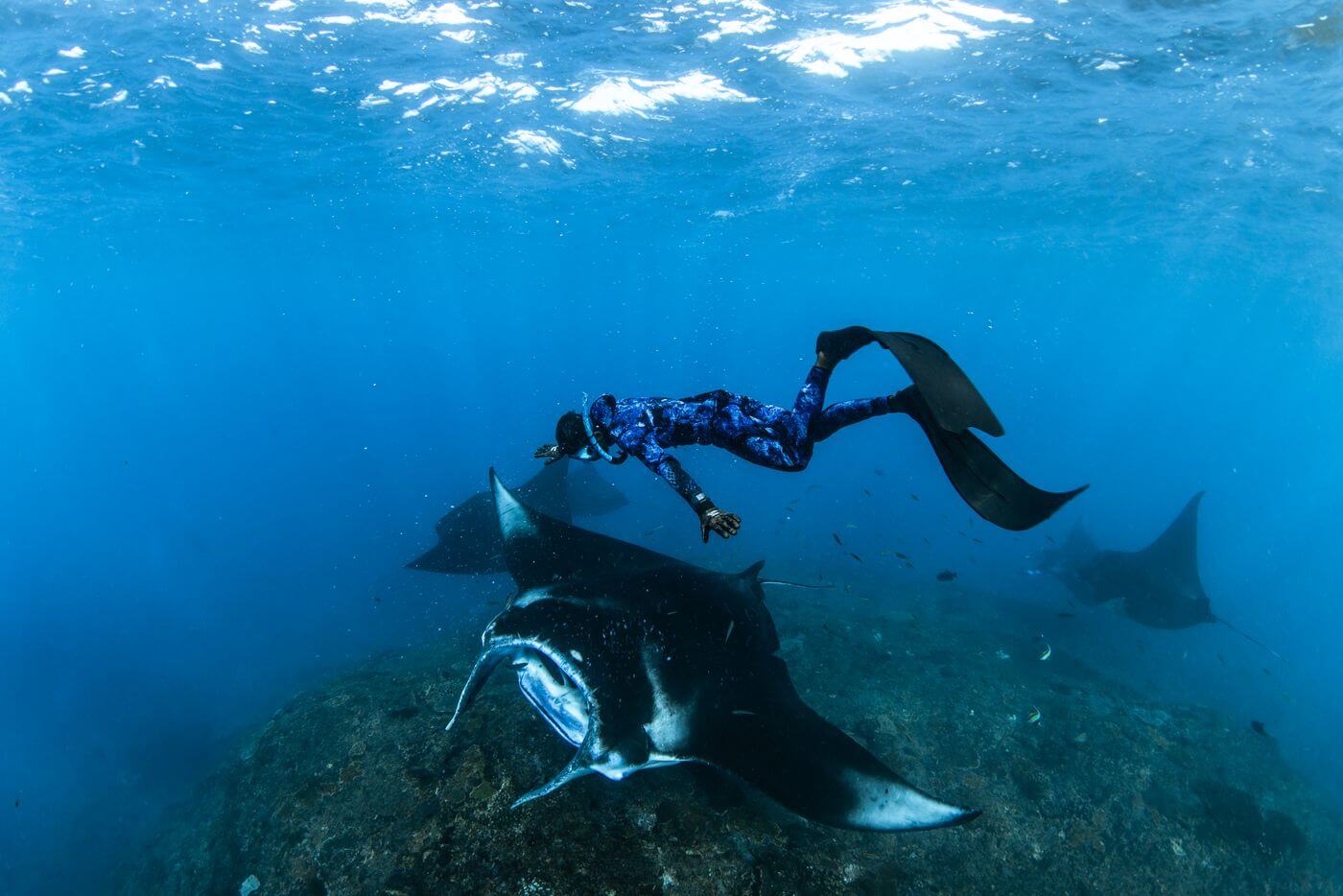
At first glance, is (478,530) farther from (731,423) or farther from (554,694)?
(554,694)

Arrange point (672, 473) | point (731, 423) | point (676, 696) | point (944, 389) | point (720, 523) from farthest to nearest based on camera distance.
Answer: point (731, 423), point (672, 473), point (944, 389), point (720, 523), point (676, 696)

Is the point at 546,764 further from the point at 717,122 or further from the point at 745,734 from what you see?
the point at 717,122

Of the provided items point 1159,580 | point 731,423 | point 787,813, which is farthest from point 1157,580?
point 787,813

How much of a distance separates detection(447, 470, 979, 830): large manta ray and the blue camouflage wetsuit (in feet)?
4.41

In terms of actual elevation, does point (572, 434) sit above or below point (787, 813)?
above

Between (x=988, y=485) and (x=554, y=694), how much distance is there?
3.38 meters

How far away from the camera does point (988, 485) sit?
429 centimetres

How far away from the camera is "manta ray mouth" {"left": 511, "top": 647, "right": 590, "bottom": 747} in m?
3.68

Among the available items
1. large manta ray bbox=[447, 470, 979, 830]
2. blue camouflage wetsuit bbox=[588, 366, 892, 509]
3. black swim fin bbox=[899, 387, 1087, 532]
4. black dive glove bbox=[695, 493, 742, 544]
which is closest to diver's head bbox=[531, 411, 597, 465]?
blue camouflage wetsuit bbox=[588, 366, 892, 509]

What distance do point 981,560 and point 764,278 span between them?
5987 cm

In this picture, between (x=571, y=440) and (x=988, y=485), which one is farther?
(x=571, y=440)

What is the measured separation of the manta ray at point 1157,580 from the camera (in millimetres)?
12812

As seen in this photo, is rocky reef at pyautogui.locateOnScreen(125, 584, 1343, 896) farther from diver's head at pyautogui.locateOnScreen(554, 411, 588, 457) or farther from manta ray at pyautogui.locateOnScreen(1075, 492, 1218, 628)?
manta ray at pyautogui.locateOnScreen(1075, 492, 1218, 628)

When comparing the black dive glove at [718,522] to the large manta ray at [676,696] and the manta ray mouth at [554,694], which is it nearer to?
the large manta ray at [676,696]
